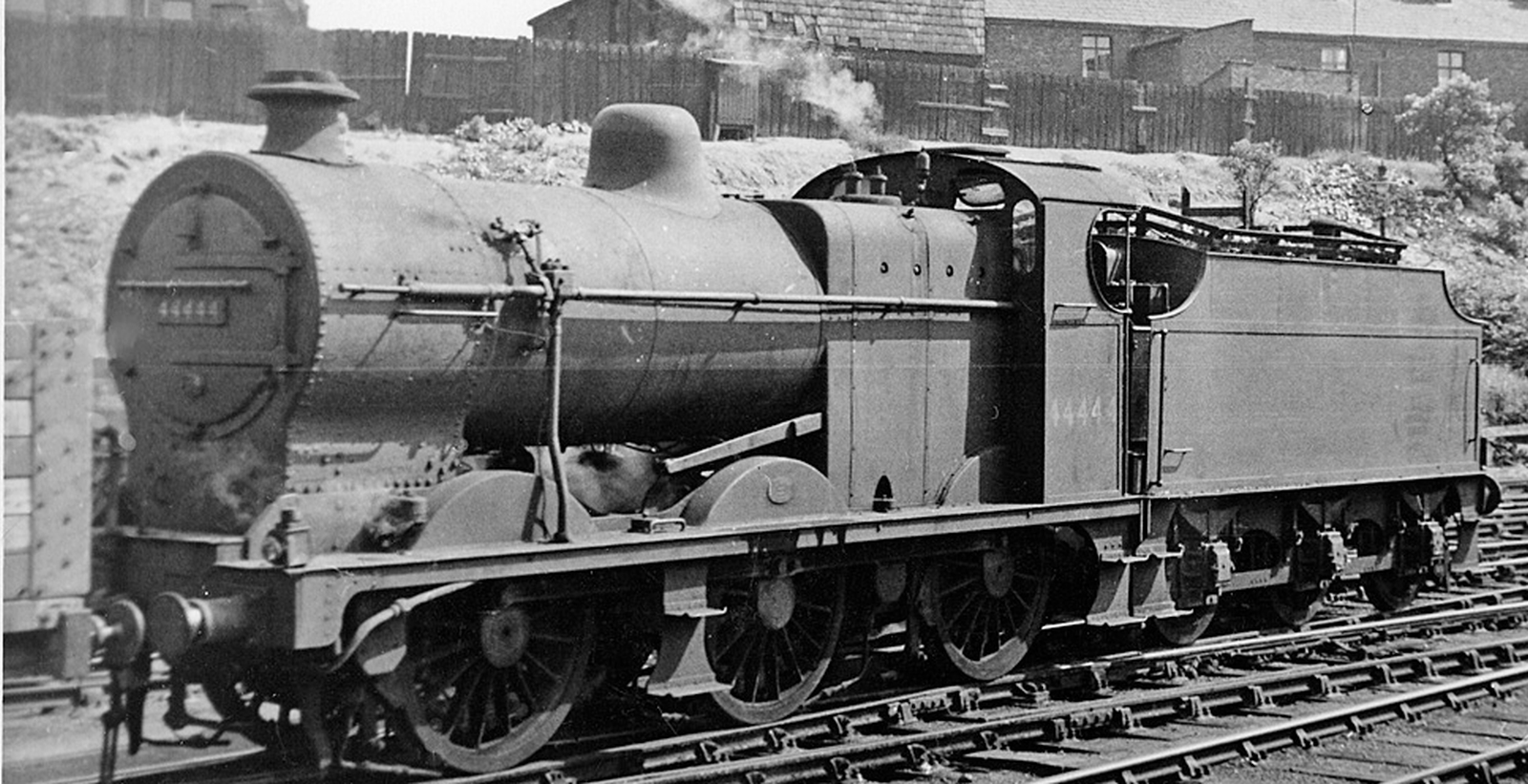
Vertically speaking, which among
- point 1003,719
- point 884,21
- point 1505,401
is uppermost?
point 884,21

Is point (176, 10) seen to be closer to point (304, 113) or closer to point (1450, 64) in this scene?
point (304, 113)

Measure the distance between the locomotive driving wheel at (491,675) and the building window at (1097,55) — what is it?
36.0 metres

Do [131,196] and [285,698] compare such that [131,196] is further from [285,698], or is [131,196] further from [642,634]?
[642,634]

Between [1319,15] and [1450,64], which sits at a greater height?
[1319,15]

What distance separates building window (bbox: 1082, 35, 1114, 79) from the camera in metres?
41.4

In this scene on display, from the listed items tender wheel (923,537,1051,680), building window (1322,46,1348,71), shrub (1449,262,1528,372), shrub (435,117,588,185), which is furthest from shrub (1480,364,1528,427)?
building window (1322,46,1348,71)

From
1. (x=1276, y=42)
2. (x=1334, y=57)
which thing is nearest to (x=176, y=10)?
(x=1276, y=42)

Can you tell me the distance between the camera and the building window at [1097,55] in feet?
136

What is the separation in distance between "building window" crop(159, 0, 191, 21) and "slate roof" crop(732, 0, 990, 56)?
22.5 meters

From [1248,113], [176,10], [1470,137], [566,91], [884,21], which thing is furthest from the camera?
[1470,137]

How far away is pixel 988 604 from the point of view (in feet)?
32.7

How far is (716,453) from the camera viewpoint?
8.49 metres

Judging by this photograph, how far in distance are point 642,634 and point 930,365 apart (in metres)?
2.46

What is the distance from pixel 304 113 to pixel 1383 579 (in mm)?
9636
